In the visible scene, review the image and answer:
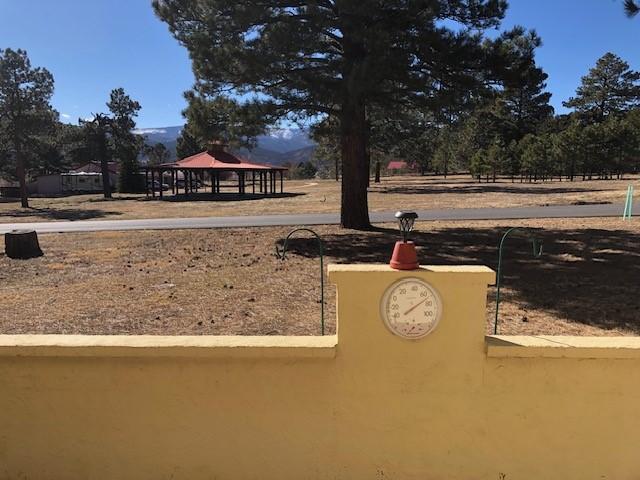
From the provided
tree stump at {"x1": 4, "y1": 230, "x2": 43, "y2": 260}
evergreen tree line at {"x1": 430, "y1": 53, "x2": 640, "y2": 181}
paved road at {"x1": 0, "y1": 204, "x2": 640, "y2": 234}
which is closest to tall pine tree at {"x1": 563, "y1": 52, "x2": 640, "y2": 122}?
evergreen tree line at {"x1": 430, "y1": 53, "x2": 640, "y2": 181}

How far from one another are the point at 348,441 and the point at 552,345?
1173 millimetres

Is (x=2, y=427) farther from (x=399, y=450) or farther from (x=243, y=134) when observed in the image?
(x=243, y=134)

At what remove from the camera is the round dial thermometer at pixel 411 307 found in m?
2.71

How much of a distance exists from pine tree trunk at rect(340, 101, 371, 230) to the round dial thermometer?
10.3 meters

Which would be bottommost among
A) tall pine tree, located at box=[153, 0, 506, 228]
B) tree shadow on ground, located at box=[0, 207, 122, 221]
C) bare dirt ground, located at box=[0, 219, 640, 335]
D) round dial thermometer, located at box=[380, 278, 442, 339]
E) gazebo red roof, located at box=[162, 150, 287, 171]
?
tree shadow on ground, located at box=[0, 207, 122, 221]

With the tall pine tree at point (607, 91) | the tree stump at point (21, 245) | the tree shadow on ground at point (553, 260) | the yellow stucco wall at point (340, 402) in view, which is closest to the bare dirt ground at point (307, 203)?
the tree shadow on ground at point (553, 260)

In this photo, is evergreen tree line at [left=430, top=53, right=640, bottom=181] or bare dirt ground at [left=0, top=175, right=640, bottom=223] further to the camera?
evergreen tree line at [left=430, top=53, right=640, bottom=181]

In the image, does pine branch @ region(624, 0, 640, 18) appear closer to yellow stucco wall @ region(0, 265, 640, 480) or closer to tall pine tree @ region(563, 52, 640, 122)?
yellow stucco wall @ region(0, 265, 640, 480)

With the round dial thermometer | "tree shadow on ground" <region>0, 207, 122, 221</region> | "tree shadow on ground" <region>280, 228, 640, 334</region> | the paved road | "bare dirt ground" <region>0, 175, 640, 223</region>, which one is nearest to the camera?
the round dial thermometer

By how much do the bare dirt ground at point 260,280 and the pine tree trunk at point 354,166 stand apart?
2.08 feet

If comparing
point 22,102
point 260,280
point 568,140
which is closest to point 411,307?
point 260,280

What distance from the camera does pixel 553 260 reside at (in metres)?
10.3

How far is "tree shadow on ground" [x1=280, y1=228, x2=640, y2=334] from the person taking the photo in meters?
7.14

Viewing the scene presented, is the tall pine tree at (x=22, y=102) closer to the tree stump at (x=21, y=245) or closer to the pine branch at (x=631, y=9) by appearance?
the tree stump at (x=21, y=245)
